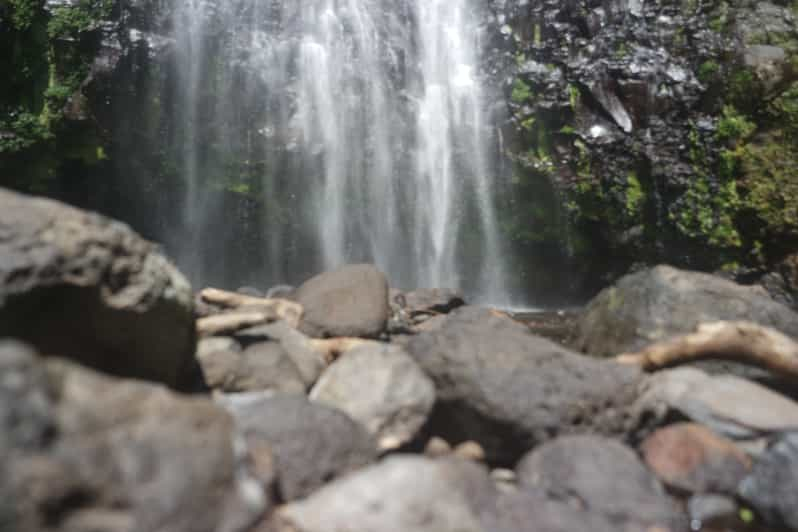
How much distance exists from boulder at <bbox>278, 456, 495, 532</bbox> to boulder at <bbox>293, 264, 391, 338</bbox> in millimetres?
2387

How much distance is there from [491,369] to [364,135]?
6810 millimetres

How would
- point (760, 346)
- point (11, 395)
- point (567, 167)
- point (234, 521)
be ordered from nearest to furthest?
point (11, 395)
point (234, 521)
point (760, 346)
point (567, 167)

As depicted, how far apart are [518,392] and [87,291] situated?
2039 millimetres

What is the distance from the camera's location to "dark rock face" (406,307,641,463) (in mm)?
2938

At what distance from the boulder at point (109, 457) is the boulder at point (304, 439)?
1.68ft

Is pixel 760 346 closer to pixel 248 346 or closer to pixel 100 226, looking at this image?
pixel 248 346

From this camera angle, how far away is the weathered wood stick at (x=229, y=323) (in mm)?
3852

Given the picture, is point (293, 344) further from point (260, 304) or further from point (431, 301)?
point (431, 301)

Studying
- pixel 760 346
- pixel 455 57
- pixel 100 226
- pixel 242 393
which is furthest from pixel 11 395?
pixel 455 57

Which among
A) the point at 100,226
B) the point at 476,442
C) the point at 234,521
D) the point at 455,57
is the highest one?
the point at 455,57

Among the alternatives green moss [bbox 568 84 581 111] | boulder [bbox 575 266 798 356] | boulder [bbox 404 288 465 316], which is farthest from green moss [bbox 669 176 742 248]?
boulder [bbox 575 266 798 356]

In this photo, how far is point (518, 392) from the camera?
118 inches

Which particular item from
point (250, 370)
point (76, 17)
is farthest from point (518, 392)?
point (76, 17)

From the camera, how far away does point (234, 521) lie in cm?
184
